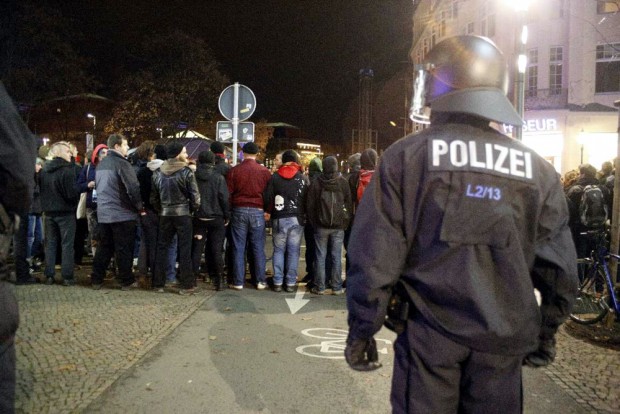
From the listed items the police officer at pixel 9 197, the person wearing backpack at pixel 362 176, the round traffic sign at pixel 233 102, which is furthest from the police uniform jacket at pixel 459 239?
the round traffic sign at pixel 233 102

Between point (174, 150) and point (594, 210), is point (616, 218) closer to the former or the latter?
point (594, 210)

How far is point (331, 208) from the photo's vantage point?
26.2 feet

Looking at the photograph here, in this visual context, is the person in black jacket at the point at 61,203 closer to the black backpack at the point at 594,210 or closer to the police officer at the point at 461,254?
the police officer at the point at 461,254

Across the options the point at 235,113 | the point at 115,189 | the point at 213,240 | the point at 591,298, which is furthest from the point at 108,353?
the point at 235,113

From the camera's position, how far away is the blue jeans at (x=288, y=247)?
8289 millimetres

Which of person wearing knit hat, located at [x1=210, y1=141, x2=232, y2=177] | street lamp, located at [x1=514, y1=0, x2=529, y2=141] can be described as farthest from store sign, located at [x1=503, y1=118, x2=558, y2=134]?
person wearing knit hat, located at [x1=210, y1=141, x2=232, y2=177]

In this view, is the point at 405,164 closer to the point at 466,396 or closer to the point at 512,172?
the point at 512,172

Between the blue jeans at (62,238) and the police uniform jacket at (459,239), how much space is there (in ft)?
22.8

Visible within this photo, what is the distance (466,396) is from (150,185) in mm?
6850

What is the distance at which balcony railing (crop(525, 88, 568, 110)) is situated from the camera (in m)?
24.8

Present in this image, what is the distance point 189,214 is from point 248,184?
104 centimetres

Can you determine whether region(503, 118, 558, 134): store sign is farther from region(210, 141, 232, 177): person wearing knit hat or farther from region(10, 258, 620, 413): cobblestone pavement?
region(10, 258, 620, 413): cobblestone pavement

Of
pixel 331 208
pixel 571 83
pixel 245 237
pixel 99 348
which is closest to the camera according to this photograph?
pixel 99 348

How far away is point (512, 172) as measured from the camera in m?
2.26
